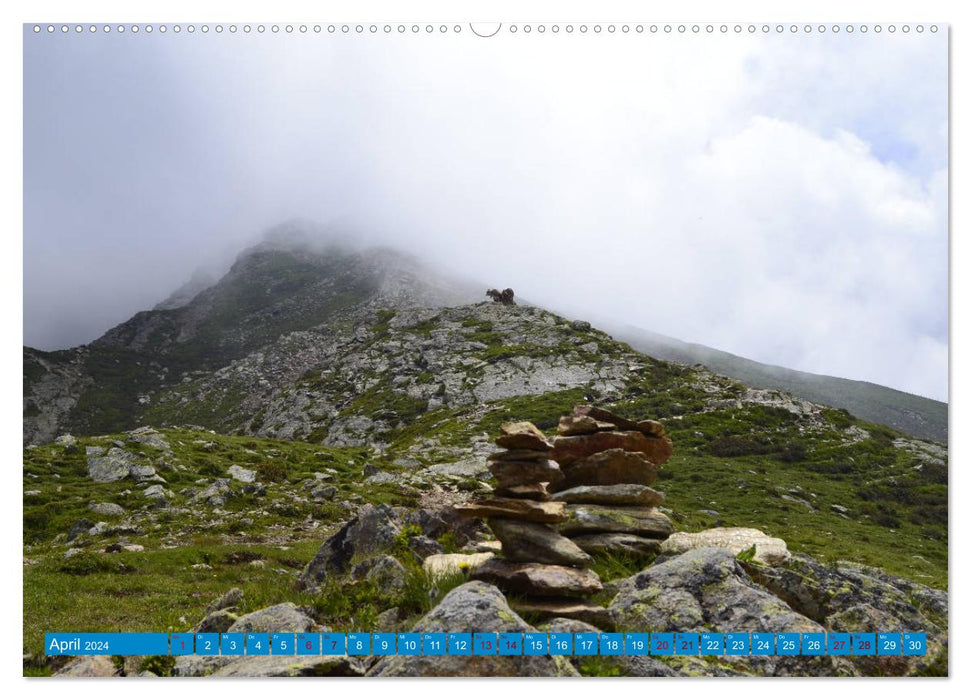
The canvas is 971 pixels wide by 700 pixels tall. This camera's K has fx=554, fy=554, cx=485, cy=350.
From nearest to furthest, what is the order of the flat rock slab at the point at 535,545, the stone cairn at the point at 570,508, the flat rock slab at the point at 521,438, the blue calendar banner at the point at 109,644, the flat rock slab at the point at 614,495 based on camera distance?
1. the blue calendar banner at the point at 109,644
2. the stone cairn at the point at 570,508
3. the flat rock slab at the point at 535,545
4. the flat rock slab at the point at 521,438
5. the flat rock slab at the point at 614,495

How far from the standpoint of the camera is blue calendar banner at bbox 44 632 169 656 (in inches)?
294

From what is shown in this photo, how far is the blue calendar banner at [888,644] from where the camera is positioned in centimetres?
778

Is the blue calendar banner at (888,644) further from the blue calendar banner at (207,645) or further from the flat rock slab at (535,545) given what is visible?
the blue calendar banner at (207,645)

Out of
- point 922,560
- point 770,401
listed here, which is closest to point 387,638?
point 922,560

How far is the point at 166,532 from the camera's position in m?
27.2

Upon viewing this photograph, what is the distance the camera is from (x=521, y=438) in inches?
412

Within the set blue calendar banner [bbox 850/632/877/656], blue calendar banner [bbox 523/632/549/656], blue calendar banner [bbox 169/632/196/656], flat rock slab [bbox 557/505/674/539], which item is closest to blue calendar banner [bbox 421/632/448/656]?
blue calendar banner [bbox 523/632/549/656]

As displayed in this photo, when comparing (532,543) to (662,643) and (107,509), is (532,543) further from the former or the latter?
(107,509)

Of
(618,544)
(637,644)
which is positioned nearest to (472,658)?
(637,644)

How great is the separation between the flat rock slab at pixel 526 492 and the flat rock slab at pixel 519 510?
142mm

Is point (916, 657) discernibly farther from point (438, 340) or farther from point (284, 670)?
point (438, 340)

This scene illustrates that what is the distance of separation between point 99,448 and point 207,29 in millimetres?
38956

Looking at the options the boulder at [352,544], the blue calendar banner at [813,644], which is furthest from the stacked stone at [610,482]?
the boulder at [352,544]

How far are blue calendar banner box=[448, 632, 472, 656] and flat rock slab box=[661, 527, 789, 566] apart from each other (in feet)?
18.5
